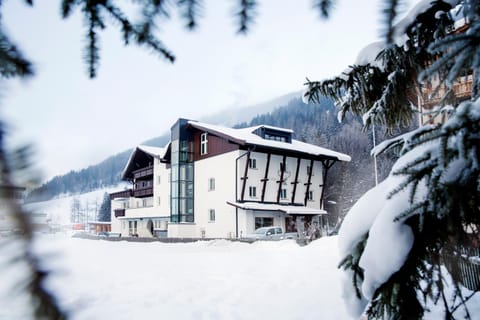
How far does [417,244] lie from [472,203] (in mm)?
397

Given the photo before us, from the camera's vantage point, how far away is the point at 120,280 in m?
9.45

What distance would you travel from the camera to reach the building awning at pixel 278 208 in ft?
89.1

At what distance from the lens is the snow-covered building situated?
1117 inches

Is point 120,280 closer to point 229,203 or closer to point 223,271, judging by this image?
point 223,271

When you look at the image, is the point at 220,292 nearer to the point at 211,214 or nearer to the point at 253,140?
the point at 253,140

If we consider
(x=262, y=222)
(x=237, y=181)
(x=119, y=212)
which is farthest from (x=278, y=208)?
(x=119, y=212)

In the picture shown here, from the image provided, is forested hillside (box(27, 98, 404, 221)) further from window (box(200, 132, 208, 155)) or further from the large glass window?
the large glass window

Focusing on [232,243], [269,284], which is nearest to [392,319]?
[269,284]

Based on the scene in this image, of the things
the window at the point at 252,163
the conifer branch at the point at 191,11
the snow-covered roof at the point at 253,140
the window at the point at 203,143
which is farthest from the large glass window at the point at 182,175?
the conifer branch at the point at 191,11

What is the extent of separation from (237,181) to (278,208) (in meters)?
3.71

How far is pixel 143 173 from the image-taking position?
40500 mm

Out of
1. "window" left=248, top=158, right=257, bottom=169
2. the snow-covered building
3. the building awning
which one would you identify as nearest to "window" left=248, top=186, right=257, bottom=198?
the snow-covered building

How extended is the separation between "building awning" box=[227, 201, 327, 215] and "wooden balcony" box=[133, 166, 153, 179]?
1425 centimetres

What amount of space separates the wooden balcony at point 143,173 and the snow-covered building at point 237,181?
4732 mm
